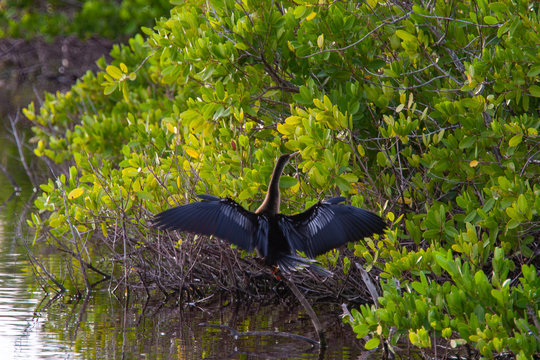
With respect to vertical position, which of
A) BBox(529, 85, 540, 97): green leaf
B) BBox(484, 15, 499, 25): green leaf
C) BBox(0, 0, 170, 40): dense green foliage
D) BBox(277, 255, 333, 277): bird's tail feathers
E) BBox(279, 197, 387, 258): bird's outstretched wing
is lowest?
BBox(277, 255, 333, 277): bird's tail feathers

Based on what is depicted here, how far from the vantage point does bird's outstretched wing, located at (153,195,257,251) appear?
17.9 feet

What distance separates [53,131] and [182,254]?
6301 mm

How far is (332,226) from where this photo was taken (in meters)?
5.44

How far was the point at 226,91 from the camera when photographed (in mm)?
6762

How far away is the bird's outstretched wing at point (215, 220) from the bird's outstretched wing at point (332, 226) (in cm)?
31

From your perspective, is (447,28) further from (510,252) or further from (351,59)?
(510,252)

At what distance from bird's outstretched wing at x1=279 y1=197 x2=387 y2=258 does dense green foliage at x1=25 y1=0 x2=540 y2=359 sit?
188 millimetres

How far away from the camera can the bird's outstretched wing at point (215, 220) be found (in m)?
5.45

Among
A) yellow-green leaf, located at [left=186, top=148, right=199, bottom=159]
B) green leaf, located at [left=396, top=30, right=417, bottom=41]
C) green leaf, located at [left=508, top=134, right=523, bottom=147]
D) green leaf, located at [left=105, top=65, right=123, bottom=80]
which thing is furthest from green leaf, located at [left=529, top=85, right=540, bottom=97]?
green leaf, located at [left=105, top=65, right=123, bottom=80]

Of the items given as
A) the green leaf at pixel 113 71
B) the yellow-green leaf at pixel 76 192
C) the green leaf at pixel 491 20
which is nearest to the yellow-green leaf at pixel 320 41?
the green leaf at pixel 491 20

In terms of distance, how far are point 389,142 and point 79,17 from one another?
56.8 feet

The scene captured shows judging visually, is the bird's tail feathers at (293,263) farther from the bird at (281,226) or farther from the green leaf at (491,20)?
the green leaf at (491,20)

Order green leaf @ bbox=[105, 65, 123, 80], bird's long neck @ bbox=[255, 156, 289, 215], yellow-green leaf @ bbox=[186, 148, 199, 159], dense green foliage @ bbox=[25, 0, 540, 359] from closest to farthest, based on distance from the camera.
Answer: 1. dense green foliage @ bbox=[25, 0, 540, 359]
2. bird's long neck @ bbox=[255, 156, 289, 215]
3. yellow-green leaf @ bbox=[186, 148, 199, 159]
4. green leaf @ bbox=[105, 65, 123, 80]

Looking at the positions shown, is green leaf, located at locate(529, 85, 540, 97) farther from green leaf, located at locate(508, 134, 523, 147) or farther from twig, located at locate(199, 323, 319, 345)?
twig, located at locate(199, 323, 319, 345)
